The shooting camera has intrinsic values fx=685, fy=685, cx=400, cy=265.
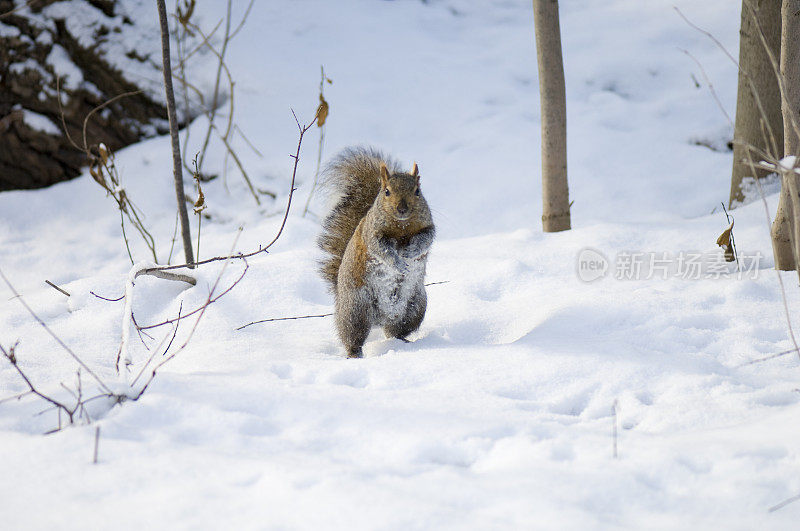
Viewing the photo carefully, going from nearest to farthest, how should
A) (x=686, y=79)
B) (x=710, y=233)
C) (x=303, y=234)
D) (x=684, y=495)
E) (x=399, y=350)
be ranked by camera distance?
(x=684, y=495) < (x=399, y=350) < (x=710, y=233) < (x=303, y=234) < (x=686, y=79)

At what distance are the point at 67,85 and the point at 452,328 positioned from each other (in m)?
3.89

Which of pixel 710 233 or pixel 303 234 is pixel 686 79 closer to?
pixel 710 233

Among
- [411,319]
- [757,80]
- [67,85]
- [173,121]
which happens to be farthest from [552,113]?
[67,85]

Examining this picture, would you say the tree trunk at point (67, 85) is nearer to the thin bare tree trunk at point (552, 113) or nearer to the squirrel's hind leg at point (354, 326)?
the thin bare tree trunk at point (552, 113)

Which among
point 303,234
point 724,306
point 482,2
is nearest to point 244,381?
point 724,306

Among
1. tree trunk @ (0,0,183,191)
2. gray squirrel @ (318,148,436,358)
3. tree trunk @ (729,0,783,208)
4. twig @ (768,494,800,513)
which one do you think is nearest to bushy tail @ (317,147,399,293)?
gray squirrel @ (318,148,436,358)

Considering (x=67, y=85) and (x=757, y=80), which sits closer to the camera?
(x=757, y=80)

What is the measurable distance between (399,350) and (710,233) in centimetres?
200

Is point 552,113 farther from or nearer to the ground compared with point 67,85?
nearer to the ground

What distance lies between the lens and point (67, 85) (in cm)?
515

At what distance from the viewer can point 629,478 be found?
153cm

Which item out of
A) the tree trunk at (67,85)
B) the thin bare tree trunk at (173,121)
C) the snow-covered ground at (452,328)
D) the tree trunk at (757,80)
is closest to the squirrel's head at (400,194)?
the snow-covered ground at (452,328)

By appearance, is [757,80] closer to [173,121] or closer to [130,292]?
[173,121]

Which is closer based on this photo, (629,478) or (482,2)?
(629,478)
